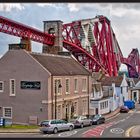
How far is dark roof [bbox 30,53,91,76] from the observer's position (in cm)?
4538

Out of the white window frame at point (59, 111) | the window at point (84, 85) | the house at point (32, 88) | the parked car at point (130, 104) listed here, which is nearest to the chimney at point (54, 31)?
the parked car at point (130, 104)

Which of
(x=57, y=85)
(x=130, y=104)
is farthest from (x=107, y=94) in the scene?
(x=57, y=85)

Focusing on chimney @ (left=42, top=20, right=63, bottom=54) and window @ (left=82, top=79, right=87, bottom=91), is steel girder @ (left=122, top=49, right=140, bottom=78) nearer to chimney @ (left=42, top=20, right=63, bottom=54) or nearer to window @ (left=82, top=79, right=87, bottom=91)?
chimney @ (left=42, top=20, right=63, bottom=54)

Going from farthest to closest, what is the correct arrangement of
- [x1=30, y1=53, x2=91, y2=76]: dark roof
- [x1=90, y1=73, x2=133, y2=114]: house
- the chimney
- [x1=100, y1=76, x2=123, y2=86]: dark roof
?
the chimney → [x1=100, y1=76, x2=123, y2=86]: dark roof → [x1=90, y1=73, x2=133, y2=114]: house → [x1=30, y1=53, x2=91, y2=76]: dark roof

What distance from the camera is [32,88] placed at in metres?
44.3

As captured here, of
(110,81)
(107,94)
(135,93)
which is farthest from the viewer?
(135,93)

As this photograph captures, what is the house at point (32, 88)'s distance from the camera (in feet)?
143

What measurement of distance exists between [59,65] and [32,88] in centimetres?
627

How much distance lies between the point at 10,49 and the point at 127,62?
97965 mm

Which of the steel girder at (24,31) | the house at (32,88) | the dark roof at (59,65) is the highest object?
the steel girder at (24,31)

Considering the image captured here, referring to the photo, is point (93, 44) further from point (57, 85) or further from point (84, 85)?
point (57, 85)

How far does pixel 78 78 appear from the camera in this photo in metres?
51.8

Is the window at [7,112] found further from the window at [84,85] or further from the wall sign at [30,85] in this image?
the window at [84,85]

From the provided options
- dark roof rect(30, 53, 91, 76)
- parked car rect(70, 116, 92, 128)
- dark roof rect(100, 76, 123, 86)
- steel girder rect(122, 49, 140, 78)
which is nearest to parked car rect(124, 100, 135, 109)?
dark roof rect(100, 76, 123, 86)
